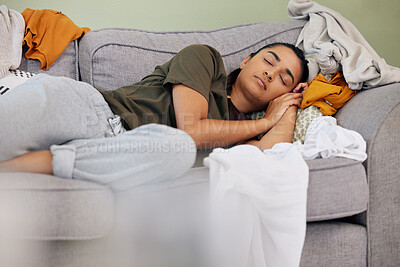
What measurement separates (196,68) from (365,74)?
0.61 metres

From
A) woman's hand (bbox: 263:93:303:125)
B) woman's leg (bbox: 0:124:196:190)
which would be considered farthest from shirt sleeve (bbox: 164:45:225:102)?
woman's leg (bbox: 0:124:196:190)

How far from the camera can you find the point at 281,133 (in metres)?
1.44

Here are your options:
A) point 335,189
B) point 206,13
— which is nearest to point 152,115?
point 335,189

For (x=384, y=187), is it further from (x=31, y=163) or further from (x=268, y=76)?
(x=31, y=163)

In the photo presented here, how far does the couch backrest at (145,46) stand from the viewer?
160 centimetres

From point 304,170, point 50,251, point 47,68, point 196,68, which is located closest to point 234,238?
point 304,170

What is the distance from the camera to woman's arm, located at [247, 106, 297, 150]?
142 cm

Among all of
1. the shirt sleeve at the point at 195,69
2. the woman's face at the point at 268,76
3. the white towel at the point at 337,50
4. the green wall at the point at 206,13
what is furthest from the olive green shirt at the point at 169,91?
the green wall at the point at 206,13

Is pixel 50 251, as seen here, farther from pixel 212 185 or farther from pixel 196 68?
pixel 196 68

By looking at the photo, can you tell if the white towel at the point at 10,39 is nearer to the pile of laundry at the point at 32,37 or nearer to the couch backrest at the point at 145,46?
the pile of laundry at the point at 32,37

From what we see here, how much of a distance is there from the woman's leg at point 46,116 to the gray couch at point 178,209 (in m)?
0.11

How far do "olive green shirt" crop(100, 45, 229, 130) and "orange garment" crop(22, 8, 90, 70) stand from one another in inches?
12.8

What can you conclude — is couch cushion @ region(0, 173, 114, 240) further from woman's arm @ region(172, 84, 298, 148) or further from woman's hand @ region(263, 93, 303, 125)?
woman's hand @ region(263, 93, 303, 125)

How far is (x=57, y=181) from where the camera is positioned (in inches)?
34.1
